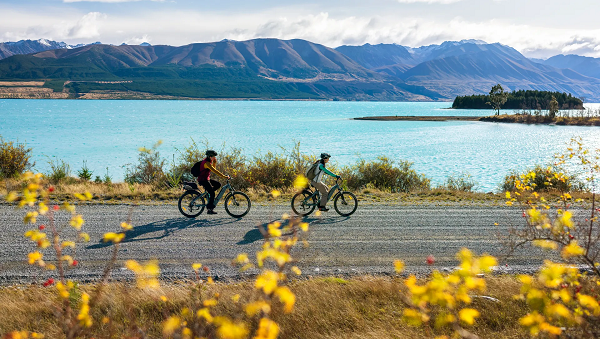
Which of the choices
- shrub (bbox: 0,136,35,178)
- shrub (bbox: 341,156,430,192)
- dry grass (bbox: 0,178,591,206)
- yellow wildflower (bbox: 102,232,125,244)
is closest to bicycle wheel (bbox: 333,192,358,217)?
dry grass (bbox: 0,178,591,206)

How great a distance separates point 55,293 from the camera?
7.18 metres

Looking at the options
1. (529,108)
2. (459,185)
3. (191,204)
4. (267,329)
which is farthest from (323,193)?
(529,108)

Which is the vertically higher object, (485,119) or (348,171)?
(485,119)

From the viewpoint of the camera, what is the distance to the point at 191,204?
41.9 feet

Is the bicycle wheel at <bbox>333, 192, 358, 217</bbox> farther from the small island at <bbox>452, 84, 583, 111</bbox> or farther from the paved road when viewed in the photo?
the small island at <bbox>452, 84, 583, 111</bbox>

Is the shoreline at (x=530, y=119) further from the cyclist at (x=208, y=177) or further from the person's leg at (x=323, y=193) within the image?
the cyclist at (x=208, y=177)

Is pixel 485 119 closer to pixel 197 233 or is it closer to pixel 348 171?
pixel 348 171

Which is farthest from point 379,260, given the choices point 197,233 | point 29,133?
point 29,133

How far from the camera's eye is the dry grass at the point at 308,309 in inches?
241

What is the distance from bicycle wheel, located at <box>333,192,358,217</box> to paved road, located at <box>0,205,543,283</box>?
244 mm

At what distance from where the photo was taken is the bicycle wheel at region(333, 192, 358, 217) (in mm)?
13557

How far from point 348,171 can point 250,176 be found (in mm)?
5745

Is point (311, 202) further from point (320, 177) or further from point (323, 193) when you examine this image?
point (320, 177)

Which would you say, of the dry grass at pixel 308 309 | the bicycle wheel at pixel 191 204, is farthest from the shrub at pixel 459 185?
the dry grass at pixel 308 309
